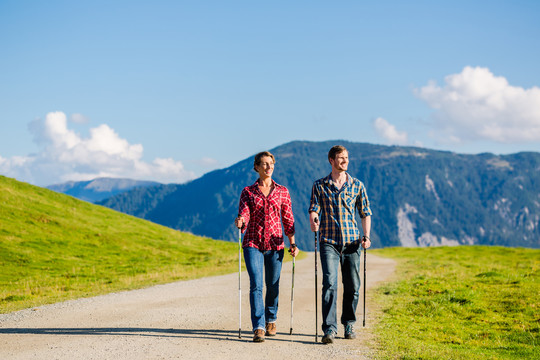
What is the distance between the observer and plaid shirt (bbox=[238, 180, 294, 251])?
32.4 ft

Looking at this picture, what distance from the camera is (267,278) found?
10.1m

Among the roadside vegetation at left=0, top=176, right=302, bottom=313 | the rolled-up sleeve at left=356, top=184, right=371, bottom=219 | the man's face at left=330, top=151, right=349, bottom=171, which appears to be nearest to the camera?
the man's face at left=330, top=151, right=349, bottom=171

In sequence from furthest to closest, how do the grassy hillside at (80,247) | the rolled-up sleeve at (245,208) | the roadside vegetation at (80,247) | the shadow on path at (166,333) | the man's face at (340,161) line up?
the grassy hillside at (80,247) → the roadside vegetation at (80,247) → the shadow on path at (166,333) → the rolled-up sleeve at (245,208) → the man's face at (340,161)

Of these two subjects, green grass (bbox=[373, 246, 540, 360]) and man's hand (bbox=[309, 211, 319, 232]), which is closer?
man's hand (bbox=[309, 211, 319, 232])

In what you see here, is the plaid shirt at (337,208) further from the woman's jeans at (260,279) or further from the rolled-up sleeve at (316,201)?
the woman's jeans at (260,279)

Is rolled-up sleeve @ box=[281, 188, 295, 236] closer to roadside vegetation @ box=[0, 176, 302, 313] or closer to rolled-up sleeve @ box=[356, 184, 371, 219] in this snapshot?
rolled-up sleeve @ box=[356, 184, 371, 219]

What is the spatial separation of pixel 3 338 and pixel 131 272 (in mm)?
22626

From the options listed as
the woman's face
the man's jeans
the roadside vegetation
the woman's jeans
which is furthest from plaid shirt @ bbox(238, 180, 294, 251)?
the roadside vegetation

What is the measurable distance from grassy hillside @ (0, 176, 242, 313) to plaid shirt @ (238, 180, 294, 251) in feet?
46.4

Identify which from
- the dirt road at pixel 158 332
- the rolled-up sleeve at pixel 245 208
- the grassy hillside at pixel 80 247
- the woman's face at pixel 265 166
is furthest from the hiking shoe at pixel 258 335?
the grassy hillside at pixel 80 247

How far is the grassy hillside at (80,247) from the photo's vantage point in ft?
100

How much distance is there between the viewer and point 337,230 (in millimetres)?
9703

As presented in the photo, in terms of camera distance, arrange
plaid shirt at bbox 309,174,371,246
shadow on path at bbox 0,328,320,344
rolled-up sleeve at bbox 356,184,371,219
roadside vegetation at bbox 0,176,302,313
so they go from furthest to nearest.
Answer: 1. roadside vegetation at bbox 0,176,302,313
2. shadow on path at bbox 0,328,320,344
3. rolled-up sleeve at bbox 356,184,371,219
4. plaid shirt at bbox 309,174,371,246

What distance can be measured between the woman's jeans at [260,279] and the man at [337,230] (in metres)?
0.94
